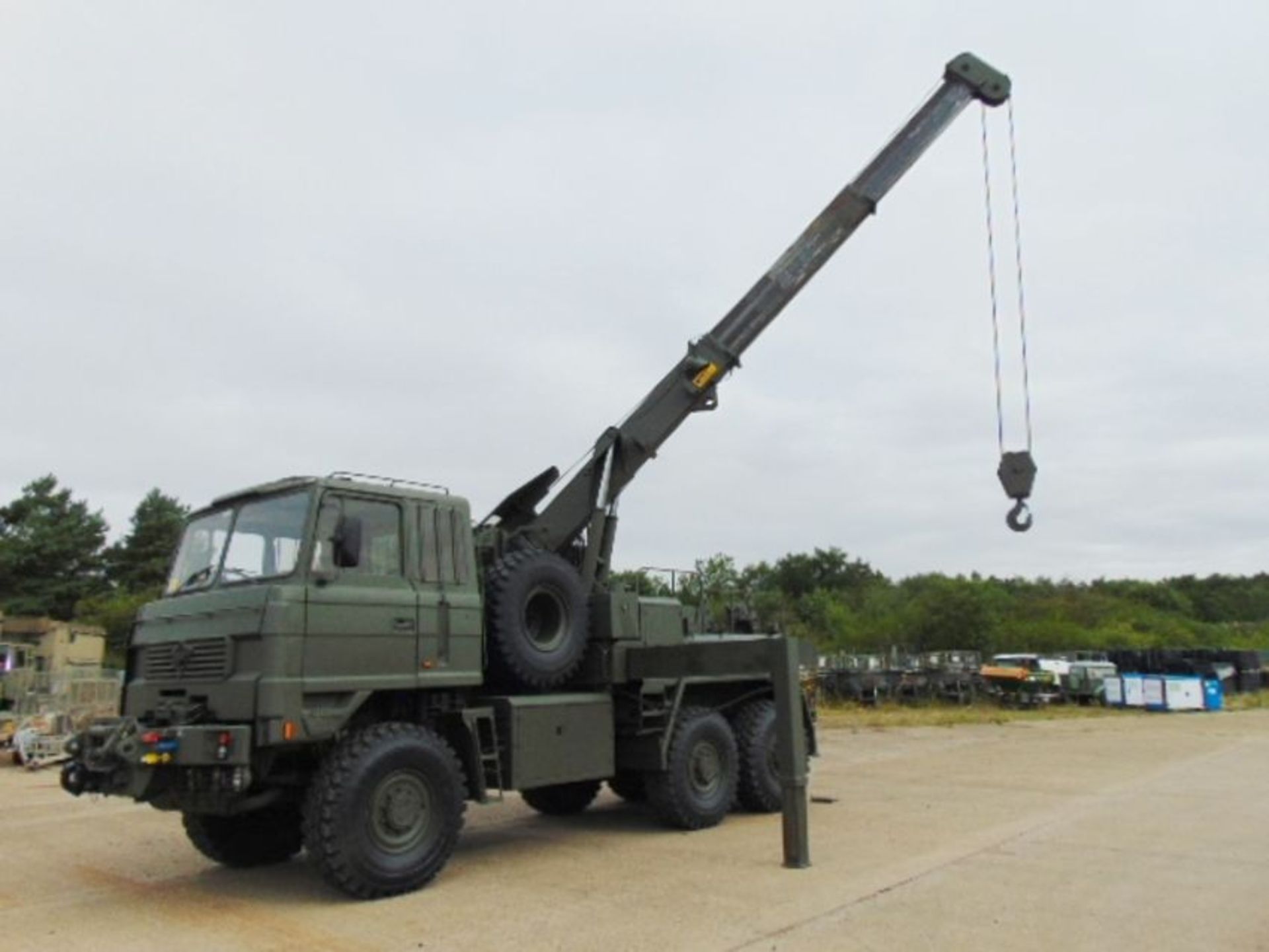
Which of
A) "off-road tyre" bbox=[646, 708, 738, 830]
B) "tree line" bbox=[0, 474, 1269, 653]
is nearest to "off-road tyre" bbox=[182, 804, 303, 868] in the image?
"off-road tyre" bbox=[646, 708, 738, 830]

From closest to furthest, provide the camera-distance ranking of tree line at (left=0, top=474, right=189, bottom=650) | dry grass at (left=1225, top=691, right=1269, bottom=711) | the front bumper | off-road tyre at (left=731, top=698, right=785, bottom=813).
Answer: the front bumper, off-road tyre at (left=731, top=698, right=785, bottom=813), dry grass at (left=1225, top=691, right=1269, bottom=711), tree line at (left=0, top=474, right=189, bottom=650)

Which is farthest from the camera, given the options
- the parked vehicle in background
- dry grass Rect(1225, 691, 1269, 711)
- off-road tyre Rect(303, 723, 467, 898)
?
dry grass Rect(1225, 691, 1269, 711)

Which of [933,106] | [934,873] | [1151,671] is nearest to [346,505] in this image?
[934,873]

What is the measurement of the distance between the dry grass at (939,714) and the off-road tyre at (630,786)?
13093 millimetres

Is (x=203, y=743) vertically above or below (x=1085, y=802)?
above

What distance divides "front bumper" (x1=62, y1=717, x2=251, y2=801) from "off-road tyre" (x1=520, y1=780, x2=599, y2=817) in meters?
4.67

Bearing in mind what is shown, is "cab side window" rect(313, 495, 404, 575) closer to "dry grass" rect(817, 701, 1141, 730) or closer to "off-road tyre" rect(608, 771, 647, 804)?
"off-road tyre" rect(608, 771, 647, 804)

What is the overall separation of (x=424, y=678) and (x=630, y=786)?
3.73 meters

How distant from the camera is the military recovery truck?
7.12m

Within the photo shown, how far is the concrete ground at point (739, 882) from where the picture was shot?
617 cm

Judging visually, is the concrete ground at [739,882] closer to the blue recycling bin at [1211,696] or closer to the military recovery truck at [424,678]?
the military recovery truck at [424,678]

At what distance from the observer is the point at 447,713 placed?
833 centimetres

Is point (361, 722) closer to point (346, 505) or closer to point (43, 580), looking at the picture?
point (346, 505)

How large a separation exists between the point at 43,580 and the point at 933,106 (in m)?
42.8
